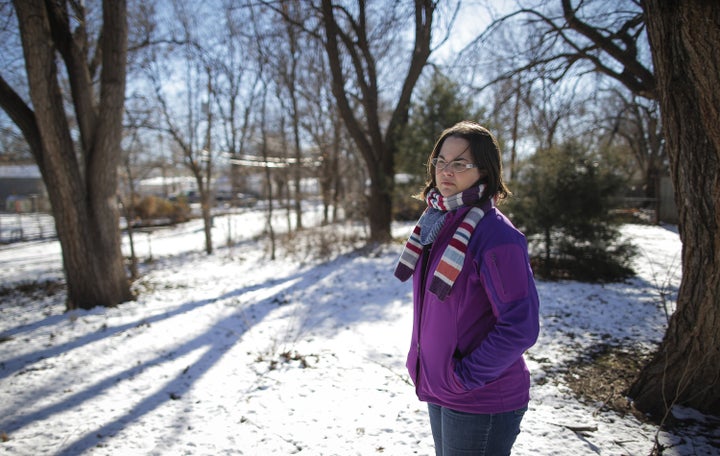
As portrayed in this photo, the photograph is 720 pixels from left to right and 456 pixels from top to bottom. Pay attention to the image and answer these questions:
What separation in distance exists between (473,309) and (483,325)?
0.25 feet

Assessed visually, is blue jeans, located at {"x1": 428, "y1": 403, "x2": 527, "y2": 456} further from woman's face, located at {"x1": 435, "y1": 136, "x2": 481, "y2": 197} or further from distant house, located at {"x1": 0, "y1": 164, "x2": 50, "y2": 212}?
distant house, located at {"x1": 0, "y1": 164, "x2": 50, "y2": 212}

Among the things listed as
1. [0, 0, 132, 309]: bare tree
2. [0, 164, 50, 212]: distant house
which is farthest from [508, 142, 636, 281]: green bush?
[0, 164, 50, 212]: distant house

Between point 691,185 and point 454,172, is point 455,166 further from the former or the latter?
point 691,185

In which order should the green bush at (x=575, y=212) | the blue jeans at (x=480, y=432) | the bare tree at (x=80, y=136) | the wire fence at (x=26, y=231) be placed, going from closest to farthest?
the blue jeans at (x=480, y=432) < the bare tree at (x=80, y=136) < the green bush at (x=575, y=212) < the wire fence at (x=26, y=231)

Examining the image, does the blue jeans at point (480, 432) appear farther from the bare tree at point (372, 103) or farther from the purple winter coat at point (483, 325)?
the bare tree at point (372, 103)

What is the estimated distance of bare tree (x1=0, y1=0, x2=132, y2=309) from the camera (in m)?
5.73

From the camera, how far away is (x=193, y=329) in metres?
5.45

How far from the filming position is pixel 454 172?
1.58 meters

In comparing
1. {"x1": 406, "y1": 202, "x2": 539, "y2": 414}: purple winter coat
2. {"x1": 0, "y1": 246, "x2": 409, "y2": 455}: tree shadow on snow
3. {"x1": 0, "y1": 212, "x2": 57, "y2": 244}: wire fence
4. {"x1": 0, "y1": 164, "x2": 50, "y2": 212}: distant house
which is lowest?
{"x1": 0, "y1": 246, "x2": 409, "y2": 455}: tree shadow on snow

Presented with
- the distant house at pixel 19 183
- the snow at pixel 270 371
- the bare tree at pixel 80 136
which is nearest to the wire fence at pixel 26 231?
the snow at pixel 270 371

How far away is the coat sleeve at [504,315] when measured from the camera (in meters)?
1.38

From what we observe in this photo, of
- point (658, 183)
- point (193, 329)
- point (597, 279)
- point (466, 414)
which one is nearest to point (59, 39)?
point (193, 329)

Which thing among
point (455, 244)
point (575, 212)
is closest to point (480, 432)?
point (455, 244)

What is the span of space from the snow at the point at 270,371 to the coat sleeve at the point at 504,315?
5.14 feet
